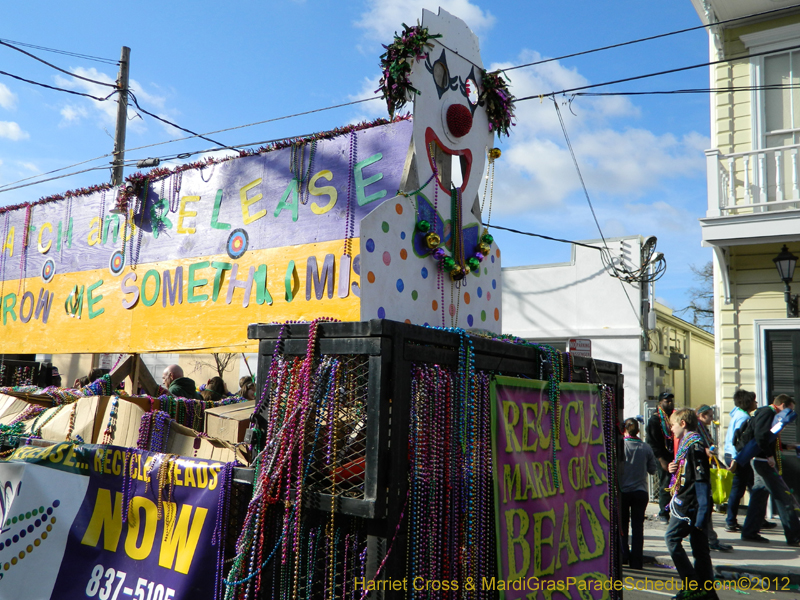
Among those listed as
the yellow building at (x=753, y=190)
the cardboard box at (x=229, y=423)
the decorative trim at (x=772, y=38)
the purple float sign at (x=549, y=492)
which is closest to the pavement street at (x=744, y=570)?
the yellow building at (x=753, y=190)

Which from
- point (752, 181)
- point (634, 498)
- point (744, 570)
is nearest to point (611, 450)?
point (634, 498)

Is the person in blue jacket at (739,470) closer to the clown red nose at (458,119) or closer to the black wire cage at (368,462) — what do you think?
the clown red nose at (458,119)

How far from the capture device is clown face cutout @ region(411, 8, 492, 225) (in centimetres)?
445

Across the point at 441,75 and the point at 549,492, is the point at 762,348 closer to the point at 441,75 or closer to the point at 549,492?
the point at 441,75

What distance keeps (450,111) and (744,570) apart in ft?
18.8

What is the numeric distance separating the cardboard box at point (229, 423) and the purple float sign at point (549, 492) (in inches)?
81.5

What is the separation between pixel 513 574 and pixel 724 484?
7.85 m

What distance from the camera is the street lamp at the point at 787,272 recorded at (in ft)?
30.9

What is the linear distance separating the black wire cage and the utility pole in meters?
9.82

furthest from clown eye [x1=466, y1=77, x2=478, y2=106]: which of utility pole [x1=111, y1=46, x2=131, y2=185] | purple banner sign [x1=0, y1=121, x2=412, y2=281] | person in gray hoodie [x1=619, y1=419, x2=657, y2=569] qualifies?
utility pole [x1=111, y1=46, x2=131, y2=185]

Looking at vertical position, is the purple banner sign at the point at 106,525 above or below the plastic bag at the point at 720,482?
above

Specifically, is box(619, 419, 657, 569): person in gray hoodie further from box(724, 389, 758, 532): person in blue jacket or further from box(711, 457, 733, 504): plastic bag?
box(711, 457, 733, 504): plastic bag

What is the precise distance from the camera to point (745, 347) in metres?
10.0

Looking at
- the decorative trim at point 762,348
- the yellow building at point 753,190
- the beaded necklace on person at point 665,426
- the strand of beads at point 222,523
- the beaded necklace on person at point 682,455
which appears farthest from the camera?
the decorative trim at point 762,348
